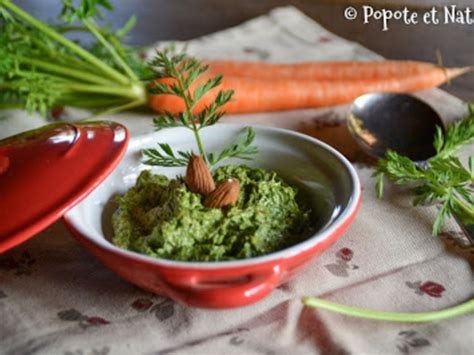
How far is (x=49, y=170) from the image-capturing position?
1.14 meters

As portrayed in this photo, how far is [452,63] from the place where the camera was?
2.28 meters

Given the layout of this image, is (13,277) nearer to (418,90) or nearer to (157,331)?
(157,331)

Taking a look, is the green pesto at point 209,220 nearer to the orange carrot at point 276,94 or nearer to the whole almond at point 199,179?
the whole almond at point 199,179

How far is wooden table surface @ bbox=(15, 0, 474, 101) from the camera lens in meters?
2.42

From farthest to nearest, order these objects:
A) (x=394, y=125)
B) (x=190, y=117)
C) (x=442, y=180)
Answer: (x=394, y=125), (x=442, y=180), (x=190, y=117)

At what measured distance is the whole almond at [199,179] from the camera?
117 cm

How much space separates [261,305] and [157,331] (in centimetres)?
19

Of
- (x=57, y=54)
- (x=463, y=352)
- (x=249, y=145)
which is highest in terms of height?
(x=57, y=54)

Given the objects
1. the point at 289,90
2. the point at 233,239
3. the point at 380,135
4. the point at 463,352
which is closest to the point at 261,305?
the point at 233,239

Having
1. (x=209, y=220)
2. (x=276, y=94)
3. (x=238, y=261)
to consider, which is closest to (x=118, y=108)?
(x=276, y=94)

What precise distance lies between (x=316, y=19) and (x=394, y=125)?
107 centimetres

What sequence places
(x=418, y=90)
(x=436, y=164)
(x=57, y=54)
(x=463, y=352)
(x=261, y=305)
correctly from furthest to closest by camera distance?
(x=418, y=90), (x=57, y=54), (x=436, y=164), (x=261, y=305), (x=463, y=352)

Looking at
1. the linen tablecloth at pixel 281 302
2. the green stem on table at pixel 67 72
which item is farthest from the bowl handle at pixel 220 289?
the green stem on table at pixel 67 72

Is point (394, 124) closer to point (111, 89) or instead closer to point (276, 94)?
point (276, 94)
